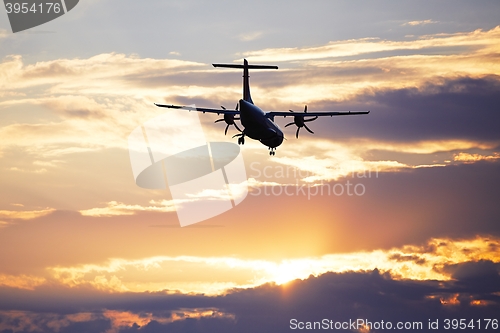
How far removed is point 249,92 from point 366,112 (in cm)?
2050

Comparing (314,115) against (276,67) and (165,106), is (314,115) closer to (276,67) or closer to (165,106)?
(276,67)

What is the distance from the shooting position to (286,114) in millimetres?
116375

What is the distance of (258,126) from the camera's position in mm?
108062

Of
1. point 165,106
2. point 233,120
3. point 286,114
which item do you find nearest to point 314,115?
point 286,114

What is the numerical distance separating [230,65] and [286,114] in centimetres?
1114

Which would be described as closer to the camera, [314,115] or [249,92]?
[314,115]

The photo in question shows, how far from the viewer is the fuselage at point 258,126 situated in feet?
351

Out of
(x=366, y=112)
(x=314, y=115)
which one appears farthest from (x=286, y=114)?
(x=366, y=112)

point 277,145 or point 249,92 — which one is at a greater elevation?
point 249,92

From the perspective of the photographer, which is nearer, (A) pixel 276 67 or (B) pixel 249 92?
(A) pixel 276 67

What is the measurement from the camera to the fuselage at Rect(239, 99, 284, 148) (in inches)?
4208

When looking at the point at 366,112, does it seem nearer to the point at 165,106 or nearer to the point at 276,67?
the point at 276,67

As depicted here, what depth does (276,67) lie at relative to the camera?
113688 millimetres

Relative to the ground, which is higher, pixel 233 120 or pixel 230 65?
pixel 230 65
